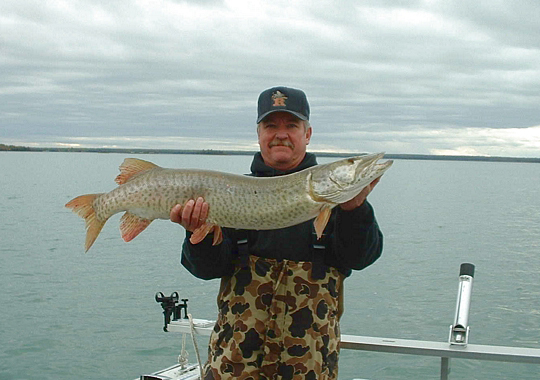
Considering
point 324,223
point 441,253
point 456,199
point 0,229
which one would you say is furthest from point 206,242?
point 456,199

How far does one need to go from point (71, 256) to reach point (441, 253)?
10.4 metres

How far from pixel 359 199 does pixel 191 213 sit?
0.94 m

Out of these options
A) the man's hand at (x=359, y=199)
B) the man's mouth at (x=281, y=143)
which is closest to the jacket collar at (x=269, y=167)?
the man's mouth at (x=281, y=143)

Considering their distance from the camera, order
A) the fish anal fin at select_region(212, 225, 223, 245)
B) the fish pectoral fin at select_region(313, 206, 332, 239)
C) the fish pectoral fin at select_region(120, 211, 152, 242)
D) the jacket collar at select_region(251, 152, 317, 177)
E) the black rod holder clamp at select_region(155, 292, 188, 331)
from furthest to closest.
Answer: the black rod holder clamp at select_region(155, 292, 188, 331) < the jacket collar at select_region(251, 152, 317, 177) < the fish pectoral fin at select_region(120, 211, 152, 242) < the fish anal fin at select_region(212, 225, 223, 245) < the fish pectoral fin at select_region(313, 206, 332, 239)

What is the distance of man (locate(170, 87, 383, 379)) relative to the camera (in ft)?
10.9

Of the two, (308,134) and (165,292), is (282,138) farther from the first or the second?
(165,292)

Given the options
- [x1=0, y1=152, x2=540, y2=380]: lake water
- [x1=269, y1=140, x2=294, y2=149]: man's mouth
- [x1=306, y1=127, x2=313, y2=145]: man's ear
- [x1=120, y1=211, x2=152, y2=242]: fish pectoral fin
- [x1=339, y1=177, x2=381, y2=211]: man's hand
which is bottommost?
[x1=0, y1=152, x2=540, y2=380]: lake water

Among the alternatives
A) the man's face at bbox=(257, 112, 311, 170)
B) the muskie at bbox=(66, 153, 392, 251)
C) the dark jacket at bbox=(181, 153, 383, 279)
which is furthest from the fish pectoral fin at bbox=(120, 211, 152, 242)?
the man's face at bbox=(257, 112, 311, 170)

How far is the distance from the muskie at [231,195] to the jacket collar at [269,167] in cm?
30

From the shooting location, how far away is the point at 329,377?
3.37 meters

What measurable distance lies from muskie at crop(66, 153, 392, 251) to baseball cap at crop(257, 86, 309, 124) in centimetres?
42

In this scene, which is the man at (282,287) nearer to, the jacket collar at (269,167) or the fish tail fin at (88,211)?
the jacket collar at (269,167)

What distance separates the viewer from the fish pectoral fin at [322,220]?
318 cm

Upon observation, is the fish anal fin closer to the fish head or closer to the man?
the man
